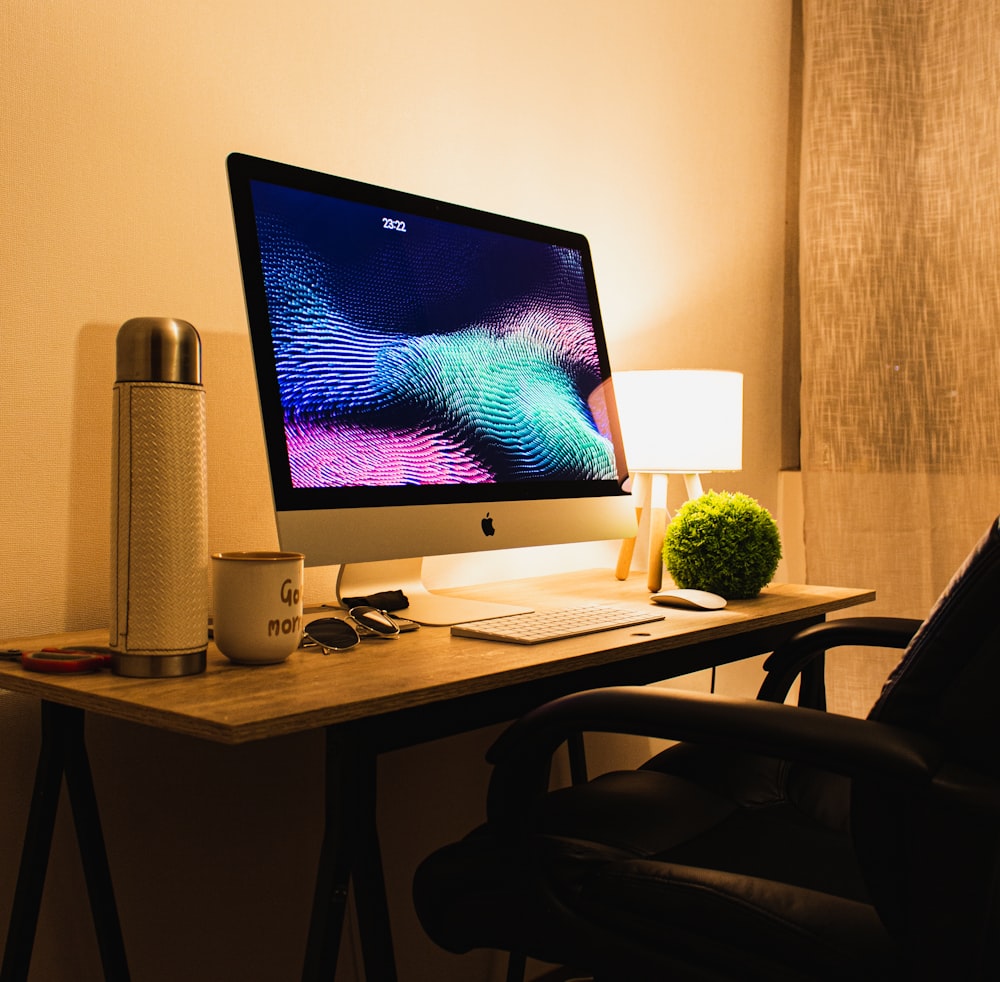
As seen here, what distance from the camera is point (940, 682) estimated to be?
87cm

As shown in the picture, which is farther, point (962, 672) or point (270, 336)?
point (270, 336)

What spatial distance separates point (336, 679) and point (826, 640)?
761 millimetres

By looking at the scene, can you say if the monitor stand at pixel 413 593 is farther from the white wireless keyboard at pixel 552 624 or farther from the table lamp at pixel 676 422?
the table lamp at pixel 676 422

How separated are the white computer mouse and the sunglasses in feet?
1.41

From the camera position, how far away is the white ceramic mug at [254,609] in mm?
1062

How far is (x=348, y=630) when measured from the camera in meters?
1.18

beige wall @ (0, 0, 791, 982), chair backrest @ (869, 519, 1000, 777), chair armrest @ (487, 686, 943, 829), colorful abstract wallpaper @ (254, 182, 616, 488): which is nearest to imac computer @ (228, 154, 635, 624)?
colorful abstract wallpaper @ (254, 182, 616, 488)

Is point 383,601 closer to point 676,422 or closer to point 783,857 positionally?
point 783,857

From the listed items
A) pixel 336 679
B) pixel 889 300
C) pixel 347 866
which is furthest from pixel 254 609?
pixel 889 300

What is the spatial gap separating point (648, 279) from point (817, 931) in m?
1.66

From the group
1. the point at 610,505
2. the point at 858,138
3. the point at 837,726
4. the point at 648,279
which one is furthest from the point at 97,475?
the point at 858,138

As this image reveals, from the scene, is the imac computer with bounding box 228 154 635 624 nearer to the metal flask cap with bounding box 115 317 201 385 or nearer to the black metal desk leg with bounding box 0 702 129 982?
the metal flask cap with bounding box 115 317 201 385

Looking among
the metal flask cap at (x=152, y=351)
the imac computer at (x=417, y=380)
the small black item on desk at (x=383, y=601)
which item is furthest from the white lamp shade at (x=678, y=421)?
the metal flask cap at (x=152, y=351)

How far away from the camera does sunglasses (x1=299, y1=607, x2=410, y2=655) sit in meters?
1.16
